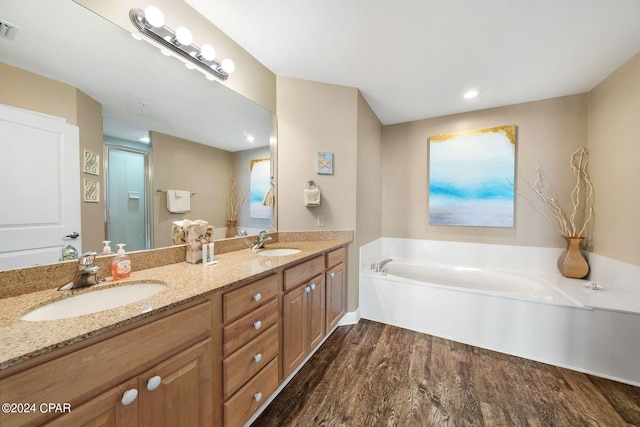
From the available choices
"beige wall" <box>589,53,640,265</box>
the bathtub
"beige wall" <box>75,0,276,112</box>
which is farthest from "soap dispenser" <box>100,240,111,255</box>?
"beige wall" <box>589,53,640,265</box>

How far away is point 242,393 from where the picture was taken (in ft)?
3.79

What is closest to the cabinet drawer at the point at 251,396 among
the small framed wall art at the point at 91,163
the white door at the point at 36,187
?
the white door at the point at 36,187

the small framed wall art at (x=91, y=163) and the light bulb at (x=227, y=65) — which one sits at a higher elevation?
the light bulb at (x=227, y=65)

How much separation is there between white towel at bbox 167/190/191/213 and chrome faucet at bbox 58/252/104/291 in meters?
0.48

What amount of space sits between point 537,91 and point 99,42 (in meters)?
3.47

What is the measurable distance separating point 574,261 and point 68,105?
390 centimetres

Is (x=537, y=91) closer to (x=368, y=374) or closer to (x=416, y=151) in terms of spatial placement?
(x=416, y=151)

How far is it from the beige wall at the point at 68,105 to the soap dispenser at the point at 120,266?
0.11 m

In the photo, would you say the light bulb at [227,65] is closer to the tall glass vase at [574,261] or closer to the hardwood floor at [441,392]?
the hardwood floor at [441,392]

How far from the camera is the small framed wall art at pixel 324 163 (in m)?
2.27

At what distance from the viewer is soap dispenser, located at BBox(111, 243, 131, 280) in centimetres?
108

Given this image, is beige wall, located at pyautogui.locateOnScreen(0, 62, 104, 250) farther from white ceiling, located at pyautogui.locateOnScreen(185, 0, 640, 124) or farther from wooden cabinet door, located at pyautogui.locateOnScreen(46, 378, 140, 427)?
white ceiling, located at pyautogui.locateOnScreen(185, 0, 640, 124)

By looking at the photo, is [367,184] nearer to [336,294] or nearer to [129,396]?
[336,294]

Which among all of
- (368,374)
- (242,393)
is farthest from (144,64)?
(368,374)
